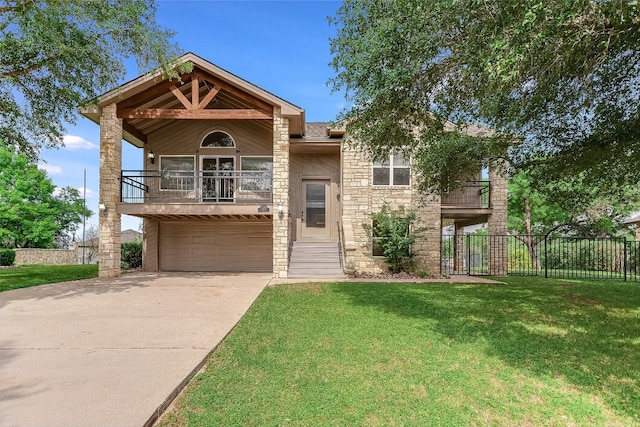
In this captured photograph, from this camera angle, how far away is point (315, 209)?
47.7ft

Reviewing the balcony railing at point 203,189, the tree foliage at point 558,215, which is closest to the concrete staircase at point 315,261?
the balcony railing at point 203,189

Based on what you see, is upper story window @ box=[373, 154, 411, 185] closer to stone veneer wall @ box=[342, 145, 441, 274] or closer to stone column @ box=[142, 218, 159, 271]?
stone veneer wall @ box=[342, 145, 441, 274]

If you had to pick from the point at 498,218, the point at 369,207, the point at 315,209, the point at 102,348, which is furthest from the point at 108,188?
the point at 498,218

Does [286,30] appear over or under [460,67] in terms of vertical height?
over

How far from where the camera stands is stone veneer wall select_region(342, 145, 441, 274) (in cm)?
1291

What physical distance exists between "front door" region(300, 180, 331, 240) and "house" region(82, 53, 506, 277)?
4 cm

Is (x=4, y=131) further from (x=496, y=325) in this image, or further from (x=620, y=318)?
(x=620, y=318)

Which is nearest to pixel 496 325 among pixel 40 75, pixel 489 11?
pixel 489 11

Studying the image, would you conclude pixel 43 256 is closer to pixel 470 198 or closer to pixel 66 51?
pixel 66 51

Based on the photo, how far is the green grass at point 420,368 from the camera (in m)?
3.16

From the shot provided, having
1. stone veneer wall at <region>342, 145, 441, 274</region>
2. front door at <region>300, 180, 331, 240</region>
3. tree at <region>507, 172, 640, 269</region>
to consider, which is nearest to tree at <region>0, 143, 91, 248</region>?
front door at <region>300, 180, 331, 240</region>

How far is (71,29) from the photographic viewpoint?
962 centimetres

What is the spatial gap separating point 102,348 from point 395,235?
906 centimetres

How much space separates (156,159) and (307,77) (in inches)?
255
